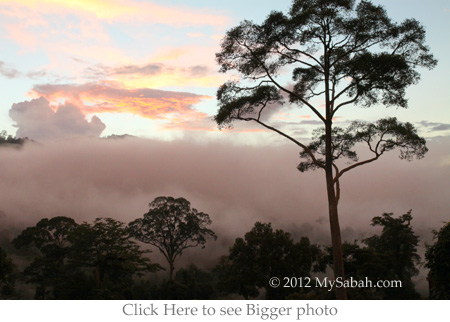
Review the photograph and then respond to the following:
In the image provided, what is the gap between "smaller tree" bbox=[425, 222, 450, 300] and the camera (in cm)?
1025

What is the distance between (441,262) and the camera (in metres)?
10.4

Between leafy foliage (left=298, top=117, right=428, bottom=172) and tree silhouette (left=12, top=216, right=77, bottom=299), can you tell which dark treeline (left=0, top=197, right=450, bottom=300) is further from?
leafy foliage (left=298, top=117, right=428, bottom=172)

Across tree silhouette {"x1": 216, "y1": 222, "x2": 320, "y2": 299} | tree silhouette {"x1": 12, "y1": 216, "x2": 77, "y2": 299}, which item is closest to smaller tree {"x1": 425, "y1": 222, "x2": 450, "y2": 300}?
tree silhouette {"x1": 216, "y1": 222, "x2": 320, "y2": 299}

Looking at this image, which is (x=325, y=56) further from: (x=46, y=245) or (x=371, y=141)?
(x=46, y=245)

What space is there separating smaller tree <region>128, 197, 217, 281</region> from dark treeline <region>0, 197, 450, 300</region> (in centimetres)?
5

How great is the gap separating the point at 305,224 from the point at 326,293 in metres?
9.04

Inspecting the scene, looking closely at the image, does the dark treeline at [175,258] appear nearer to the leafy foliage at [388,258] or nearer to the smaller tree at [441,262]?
the leafy foliage at [388,258]

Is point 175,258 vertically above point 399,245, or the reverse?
point 399,245

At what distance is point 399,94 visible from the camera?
39.5 feet

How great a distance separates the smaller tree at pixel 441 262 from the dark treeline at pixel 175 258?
4677 millimetres

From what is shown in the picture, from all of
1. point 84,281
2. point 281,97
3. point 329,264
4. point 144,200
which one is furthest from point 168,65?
point 329,264

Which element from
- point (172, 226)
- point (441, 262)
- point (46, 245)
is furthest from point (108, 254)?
point (441, 262)

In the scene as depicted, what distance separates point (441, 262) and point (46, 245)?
18188 millimetres

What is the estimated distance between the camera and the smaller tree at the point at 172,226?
2269 centimetres
